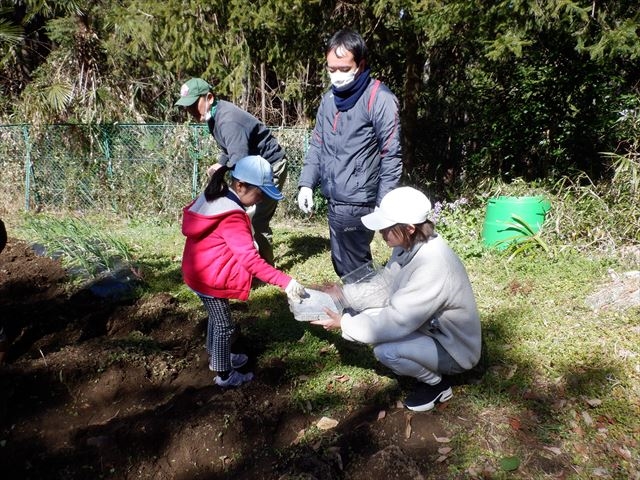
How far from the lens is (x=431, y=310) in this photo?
2.32 metres

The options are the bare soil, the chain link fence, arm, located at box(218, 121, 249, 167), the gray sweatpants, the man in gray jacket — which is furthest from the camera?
the chain link fence

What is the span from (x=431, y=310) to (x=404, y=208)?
0.51 metres

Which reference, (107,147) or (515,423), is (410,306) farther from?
(107,147)

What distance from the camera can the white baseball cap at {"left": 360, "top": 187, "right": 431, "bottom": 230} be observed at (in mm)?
2262

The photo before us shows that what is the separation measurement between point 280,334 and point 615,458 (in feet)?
7.14

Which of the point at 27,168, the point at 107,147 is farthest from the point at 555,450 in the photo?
the point at 27,168

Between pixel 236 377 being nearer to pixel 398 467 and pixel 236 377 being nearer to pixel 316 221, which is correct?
pixel 398 467

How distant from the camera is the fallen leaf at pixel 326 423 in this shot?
2.61 metres

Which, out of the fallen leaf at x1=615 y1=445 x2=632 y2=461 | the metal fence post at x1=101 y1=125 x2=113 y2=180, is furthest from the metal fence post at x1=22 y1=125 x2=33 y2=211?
the fallen leaf at x1=615 y1=445 x2=632 y2=461

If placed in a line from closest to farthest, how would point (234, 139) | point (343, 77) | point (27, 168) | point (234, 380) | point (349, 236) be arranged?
point (234, 380) < point (343, 77) < point (349, 236) < point (234, 139) < point (27, 168)

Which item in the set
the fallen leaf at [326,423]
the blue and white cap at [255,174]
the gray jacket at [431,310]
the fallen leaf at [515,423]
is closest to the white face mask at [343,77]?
the blue and white cap at [255,174]

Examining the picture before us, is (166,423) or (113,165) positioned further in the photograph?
(113,165)

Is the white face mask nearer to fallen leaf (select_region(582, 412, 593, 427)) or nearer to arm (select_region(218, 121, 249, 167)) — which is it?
arm (select_region(218, 121, 249, 167))

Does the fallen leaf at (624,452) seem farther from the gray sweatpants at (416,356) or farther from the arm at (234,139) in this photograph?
the arm at (234,139)
